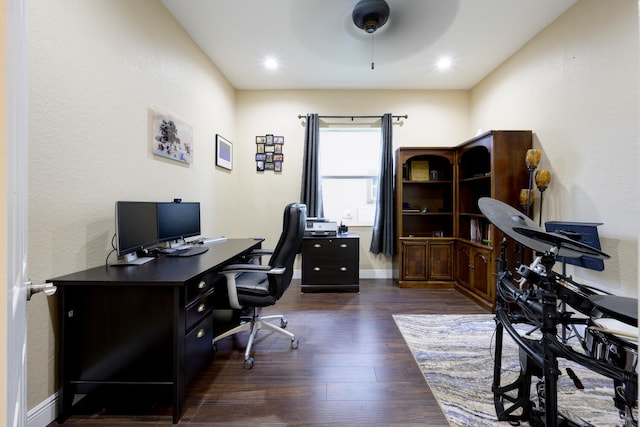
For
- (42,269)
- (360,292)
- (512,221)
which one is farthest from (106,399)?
(360,292)

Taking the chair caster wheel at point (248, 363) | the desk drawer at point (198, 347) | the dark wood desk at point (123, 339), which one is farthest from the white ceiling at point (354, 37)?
the chair caster wheel at point (248, 363)

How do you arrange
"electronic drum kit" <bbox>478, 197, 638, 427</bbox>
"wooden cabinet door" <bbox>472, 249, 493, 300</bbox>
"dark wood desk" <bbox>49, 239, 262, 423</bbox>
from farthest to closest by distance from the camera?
"wooden cabinet door" <bbox>472, 249, 493, 300</bbox> → "dark wood desk" <bbox>49, 239, 262, 423</bbox> → "electronic drum kit" <bbox>478, 197, 638, 427</bbox>

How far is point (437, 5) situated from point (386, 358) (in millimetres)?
2945

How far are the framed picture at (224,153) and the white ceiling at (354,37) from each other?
904 millimetres

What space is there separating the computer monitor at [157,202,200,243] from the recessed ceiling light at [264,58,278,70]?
1964mm

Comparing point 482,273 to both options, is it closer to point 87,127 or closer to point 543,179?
point 543,179

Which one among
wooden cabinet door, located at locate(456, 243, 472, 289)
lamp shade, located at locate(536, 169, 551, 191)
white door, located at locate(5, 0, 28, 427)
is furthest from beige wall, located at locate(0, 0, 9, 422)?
wooden cabinet door, located at locate(456, 243, 472, 289)

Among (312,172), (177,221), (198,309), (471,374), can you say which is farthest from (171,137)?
(471,374)

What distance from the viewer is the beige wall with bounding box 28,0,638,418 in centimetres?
137

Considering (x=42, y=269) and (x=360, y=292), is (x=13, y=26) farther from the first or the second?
(x=360, y=292)

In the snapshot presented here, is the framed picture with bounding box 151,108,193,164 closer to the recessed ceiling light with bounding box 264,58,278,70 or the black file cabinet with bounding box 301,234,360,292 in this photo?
the recessed ceiling light with bounding box 264,58,278,70

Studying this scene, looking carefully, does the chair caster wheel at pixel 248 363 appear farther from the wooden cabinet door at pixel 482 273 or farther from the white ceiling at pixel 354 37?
the white ceiling at pixel 354 37

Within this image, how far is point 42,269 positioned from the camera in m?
1.35

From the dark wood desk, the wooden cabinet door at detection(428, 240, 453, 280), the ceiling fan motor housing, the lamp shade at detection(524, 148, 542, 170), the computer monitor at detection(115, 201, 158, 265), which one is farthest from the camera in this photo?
the wooden cabinet door at detection(428, 240, 453, 280)
